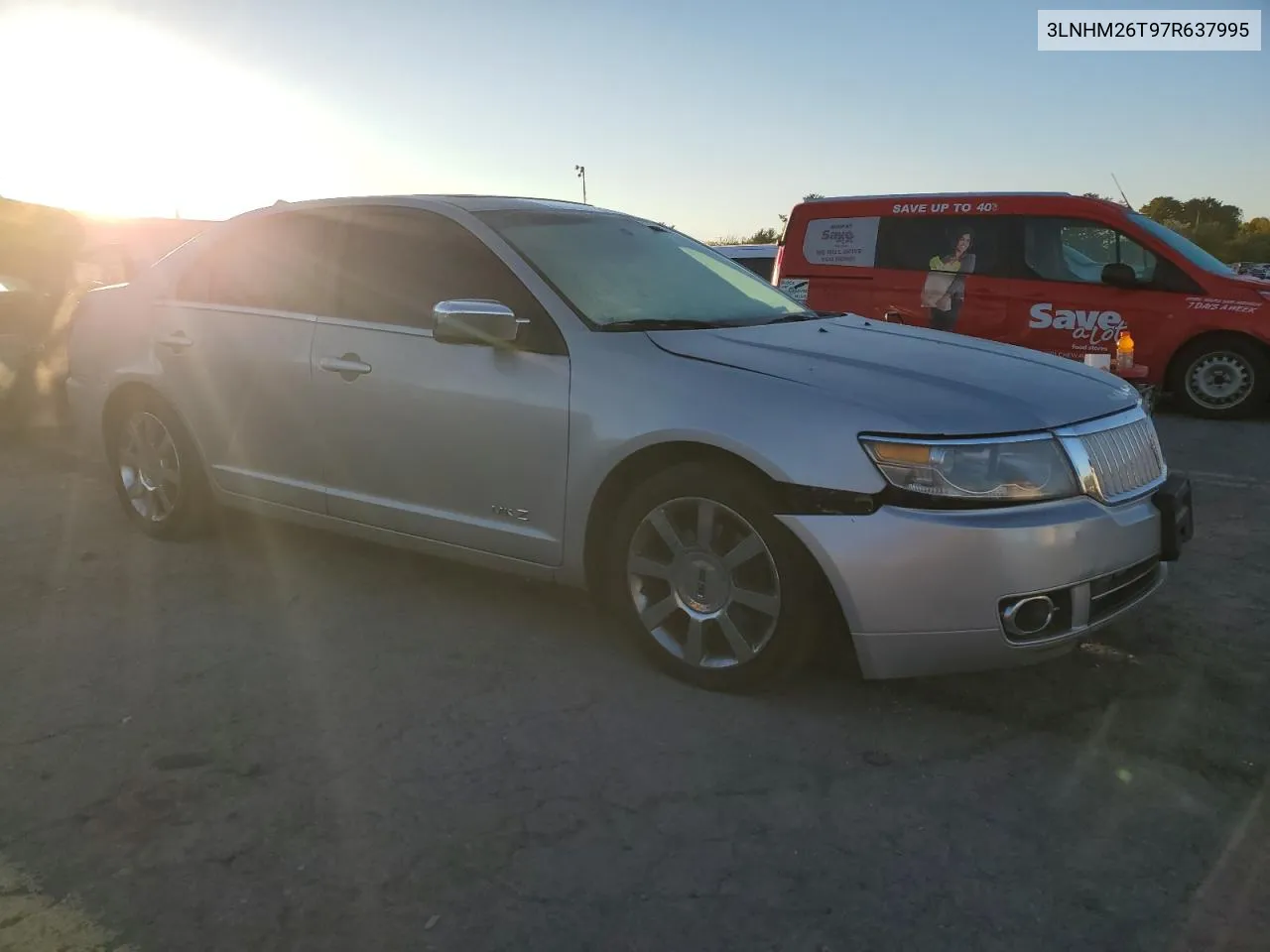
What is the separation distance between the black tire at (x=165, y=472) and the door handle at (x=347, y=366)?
1037 millimetres

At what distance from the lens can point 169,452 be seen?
4.96 meters

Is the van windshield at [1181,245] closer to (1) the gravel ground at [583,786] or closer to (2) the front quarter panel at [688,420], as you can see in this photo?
(1) the gravel ground at [583,786]

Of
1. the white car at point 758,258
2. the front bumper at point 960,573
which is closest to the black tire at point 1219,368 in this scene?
the white car at point 758,258

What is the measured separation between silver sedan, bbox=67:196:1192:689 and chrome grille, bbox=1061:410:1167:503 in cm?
1

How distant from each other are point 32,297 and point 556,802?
790 centimetres

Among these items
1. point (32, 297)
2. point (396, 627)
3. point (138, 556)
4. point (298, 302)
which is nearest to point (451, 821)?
point (396, 627)

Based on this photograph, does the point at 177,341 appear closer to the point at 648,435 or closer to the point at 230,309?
the point at 230,309

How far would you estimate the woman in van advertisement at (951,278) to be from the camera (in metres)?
9.73

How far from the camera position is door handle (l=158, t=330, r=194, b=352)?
4785mm

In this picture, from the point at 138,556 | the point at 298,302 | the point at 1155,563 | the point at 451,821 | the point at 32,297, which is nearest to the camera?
the point at 451,821

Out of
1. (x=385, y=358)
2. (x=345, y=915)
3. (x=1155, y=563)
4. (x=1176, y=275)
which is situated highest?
(x=1176, y=275)

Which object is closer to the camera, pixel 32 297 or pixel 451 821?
pixel 451 821

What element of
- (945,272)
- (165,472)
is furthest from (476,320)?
(945,272)

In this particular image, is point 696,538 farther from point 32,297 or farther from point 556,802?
point 32,297
